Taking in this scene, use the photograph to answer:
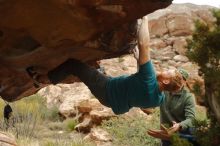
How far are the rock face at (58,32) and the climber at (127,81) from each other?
0.35ft

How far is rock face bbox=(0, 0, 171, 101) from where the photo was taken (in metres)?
4.33

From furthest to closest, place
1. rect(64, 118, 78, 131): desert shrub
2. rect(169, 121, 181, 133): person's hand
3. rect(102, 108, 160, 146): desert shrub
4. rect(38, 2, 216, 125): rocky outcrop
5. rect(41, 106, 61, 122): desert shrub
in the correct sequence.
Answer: rect(41, 106, 61, 122): desert shrub
rect(64, 118, 78, 131): desert shrub
rect(38, 2, 216, 125): rocky outcrop
rect(102, 108, 160, 146): desert shrub
rect(169, 121, 181, 133): person's hand

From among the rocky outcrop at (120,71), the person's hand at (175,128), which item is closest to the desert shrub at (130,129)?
the rocky outcrop at (120,71)

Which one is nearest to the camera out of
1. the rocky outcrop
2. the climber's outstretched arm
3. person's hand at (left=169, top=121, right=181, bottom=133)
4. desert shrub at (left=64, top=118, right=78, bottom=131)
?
the climber's outstretched arm

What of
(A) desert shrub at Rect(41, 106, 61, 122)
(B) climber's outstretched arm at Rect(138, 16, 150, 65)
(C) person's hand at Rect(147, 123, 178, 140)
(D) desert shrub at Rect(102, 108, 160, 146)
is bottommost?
(A) desert shrub at Rect(41, 106, 61, 122)

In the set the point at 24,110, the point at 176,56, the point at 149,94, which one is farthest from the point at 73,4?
the point at 176,56

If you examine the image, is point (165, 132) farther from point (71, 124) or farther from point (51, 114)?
point (51, 114)

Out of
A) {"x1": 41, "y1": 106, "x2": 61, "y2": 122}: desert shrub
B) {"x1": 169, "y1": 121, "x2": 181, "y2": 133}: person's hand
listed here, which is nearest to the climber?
{"x1": 169, "y1": 121, "x2": 181, "y2": 133}: person's hand

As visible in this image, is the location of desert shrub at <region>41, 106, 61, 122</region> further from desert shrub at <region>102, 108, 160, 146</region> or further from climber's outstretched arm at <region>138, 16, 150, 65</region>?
climber's outstretched arm at <region>138, 16, 150, 65</region>

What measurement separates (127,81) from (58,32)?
33.8 inches

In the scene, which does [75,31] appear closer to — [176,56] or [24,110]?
[24,110]

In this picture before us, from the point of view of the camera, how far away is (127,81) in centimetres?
512

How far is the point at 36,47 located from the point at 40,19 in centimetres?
46

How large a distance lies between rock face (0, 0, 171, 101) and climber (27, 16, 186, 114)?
0.35 ft
